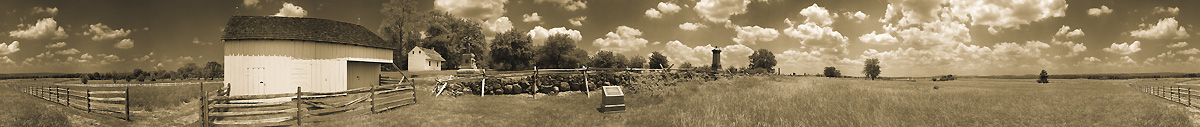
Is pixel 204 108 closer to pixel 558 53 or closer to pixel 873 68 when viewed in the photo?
pixel 558 53

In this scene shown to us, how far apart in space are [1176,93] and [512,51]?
34558mm

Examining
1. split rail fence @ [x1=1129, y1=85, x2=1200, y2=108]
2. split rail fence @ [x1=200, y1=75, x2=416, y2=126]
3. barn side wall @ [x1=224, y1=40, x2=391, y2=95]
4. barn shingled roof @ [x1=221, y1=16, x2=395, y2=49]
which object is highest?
barn shingled roof @ [x1=221, y1=16, x2=395, y2=49]

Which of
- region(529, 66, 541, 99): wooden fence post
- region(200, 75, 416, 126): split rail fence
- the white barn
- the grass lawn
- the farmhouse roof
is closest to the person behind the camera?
region(200, 75, 416, 126): split rail fence

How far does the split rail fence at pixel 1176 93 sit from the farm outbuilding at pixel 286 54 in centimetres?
3014

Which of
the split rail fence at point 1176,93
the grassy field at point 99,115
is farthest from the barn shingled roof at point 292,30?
the split rail fence at point 1176,93

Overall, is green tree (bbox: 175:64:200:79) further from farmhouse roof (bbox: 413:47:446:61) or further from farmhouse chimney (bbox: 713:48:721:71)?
farmhouse chimney (bbox: 713:48:721:71)

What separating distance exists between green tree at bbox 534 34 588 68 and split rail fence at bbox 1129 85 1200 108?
32.0 metres

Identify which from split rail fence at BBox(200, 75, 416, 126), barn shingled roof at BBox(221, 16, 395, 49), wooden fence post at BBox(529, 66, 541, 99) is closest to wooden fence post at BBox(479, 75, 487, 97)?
wooden fence post at BBox(529, 66, 541, 99)

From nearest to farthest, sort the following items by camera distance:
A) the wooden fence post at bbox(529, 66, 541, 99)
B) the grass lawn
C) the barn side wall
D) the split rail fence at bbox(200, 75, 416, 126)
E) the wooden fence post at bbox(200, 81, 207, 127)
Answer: the wooden fence post at bbox(200, 81, 207, 127) → the split rail fence at bbox(200, 75, 416, 126) → the grass lawn → the barn side wall → the wooden fence post at bbox(529, 66, 541, 99)

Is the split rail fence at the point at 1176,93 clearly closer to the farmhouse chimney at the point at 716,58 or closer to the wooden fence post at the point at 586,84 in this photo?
the farmhouse chimney at the point at 716,58

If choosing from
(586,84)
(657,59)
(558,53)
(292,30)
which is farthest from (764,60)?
(292,30)

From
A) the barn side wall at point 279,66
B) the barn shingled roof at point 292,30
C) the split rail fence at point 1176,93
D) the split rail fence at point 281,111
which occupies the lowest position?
the split rail fence at point 1176,93

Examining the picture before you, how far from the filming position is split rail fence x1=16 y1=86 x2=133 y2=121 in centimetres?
1281

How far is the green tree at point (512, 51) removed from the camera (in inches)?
1405
